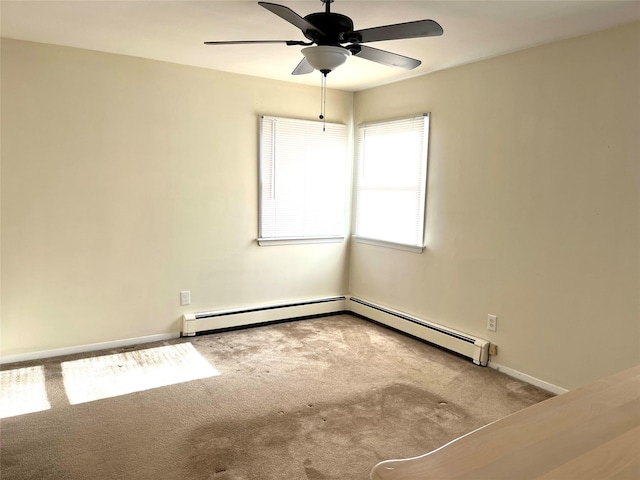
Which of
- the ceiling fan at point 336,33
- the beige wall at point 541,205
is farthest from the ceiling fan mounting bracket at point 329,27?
the beige wall at point 541,205

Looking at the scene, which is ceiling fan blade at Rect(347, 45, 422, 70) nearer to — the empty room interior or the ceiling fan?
the ceiling fan

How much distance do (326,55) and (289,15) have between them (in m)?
0.29

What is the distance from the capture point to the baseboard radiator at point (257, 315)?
13.5 feet

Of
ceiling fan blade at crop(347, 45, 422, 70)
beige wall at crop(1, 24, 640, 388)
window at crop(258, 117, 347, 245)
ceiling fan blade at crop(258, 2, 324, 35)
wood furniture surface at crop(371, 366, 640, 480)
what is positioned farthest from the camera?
window at crop(258, 117, 347, 245)

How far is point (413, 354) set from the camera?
150 inches

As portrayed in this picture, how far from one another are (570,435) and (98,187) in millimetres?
3648

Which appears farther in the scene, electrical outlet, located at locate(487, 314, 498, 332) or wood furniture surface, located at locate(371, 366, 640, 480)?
electrical outlet, located at locate(487, 314, 498, 332)

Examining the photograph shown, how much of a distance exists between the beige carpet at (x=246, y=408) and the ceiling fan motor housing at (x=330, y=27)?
2.12 m

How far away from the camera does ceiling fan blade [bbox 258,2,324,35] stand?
1966 mm

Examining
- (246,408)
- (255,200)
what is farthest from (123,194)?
(246,408)

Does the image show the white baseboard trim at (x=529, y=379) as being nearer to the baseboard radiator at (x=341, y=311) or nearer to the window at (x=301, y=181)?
the baseboard radiator at (x=341, y=311)

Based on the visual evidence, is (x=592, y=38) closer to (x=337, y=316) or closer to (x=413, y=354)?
(x=413, y=354)

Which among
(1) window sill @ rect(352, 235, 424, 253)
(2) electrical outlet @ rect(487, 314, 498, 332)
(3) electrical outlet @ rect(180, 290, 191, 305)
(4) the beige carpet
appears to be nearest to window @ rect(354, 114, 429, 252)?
(1) window sill @ rect(352, 235, 424, 253)

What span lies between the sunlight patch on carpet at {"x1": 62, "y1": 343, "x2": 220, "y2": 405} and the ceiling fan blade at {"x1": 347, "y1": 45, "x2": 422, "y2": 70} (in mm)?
2413
